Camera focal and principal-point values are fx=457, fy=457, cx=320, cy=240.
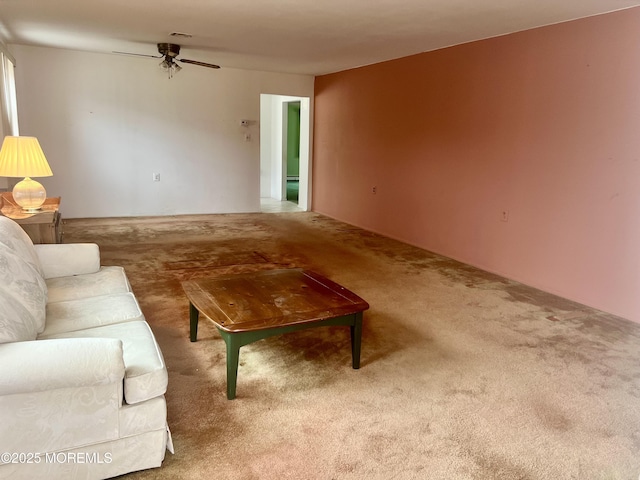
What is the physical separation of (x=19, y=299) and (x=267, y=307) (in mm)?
1123

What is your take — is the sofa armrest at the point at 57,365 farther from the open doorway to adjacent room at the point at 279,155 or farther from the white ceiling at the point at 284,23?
the open doorway to adjacent room at the point at 279,155

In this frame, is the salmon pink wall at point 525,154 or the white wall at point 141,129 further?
the white wall at point 141,129

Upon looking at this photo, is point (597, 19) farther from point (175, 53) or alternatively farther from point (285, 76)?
point (285, 76)

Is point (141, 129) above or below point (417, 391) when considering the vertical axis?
above

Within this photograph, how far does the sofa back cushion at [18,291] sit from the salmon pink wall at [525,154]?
393cm

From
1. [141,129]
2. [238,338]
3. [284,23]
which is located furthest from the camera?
[141,129]

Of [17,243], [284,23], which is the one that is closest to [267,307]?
[17,243]

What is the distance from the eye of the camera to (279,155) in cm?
949

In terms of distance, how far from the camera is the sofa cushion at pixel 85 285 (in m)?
2.47

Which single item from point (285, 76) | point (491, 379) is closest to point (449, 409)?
point (491, 379)

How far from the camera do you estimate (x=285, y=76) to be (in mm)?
7695

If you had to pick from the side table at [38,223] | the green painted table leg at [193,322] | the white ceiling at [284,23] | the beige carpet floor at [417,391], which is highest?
the white ceiling at [284,23]

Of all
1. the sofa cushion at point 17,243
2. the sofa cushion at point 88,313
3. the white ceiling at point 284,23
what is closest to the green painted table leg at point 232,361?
the sofa cushion at point 88,313

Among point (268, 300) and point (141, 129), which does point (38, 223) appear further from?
point (141, 129)
